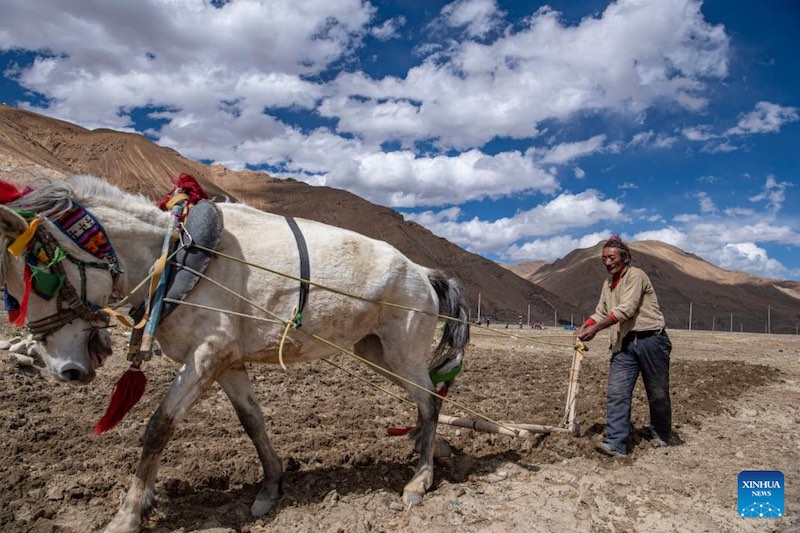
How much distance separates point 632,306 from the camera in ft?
15.5

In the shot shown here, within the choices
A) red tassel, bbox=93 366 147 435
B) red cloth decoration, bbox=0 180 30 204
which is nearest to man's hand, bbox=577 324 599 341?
red tassel, bbox=93 366 147 435

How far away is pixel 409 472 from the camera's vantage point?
429 centimetres

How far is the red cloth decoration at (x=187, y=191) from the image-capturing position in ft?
11.7

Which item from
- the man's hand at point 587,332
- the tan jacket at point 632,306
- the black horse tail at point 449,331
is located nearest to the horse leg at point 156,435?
the black horse tail at point 449,331

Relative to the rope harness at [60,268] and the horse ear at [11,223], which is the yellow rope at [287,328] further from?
the horse ear at [11,223]

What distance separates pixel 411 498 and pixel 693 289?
78.6m

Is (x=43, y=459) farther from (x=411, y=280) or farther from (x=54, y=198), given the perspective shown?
(x=411, y=280)

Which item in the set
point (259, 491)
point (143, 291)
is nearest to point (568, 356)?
point (259, 491)

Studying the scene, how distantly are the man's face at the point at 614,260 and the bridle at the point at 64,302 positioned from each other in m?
3.95

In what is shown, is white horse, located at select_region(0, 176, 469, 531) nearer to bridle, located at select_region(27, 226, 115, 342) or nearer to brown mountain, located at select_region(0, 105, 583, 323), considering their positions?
bridle, located at select_region(27, 226, 115, 342)

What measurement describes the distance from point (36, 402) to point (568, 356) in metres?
10.5

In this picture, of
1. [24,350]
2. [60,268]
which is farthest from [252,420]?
[24,350]

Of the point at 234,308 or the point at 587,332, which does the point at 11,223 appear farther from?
the point at 587,332

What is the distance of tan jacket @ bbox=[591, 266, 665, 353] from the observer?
15.6ft
